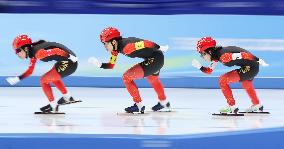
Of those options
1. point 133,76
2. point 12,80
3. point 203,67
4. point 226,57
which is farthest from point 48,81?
Answer: point 226,57

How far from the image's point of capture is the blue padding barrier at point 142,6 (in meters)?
10.9

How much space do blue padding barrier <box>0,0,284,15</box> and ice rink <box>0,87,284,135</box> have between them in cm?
109

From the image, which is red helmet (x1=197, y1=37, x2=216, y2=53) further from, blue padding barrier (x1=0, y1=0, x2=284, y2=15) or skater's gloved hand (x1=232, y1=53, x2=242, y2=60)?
blue padding barrier (x1=0, y1=0, x2=284, y2=15)

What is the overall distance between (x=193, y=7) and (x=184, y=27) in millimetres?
509

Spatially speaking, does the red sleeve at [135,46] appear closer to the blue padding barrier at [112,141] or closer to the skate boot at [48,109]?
the skate boot at [48,109]

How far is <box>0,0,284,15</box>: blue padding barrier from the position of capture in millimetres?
10898

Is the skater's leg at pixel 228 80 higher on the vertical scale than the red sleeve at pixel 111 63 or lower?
lower

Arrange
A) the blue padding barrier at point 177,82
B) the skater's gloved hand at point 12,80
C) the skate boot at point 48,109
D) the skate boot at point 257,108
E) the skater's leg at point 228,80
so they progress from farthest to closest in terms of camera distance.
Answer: the blue padding barrier at point 177,82, the skate boot at point 257,108, the skate boot at point 48,109, the skater's leg at point 228,80, the skater's gloved hand at point 12,80

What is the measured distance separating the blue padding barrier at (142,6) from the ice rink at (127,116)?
1091mm

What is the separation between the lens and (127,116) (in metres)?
8.25

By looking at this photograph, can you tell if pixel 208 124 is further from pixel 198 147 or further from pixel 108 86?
pixel 108 86

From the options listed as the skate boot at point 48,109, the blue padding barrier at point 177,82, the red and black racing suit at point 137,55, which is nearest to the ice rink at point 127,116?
the skate boot at point 48,109

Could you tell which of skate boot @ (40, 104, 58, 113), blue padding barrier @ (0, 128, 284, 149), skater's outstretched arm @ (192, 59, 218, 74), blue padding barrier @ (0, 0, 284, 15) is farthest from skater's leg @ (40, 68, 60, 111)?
blue padding barrier @ (0, 0, 284, 15)

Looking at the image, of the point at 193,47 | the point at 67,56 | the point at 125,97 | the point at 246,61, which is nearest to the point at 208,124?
the point at 246,61
